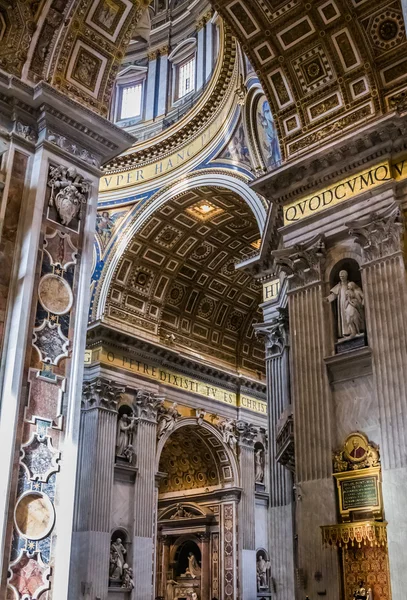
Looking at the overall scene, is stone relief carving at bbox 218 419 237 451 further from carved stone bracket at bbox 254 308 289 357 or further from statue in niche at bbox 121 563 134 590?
carved stone bracket at bbox 254 308 289 357

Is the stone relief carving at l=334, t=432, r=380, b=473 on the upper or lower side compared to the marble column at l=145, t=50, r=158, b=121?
lower

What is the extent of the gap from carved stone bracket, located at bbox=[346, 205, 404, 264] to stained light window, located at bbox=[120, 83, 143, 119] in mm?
13593

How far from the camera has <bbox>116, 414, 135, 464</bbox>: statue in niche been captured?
64.0 feet

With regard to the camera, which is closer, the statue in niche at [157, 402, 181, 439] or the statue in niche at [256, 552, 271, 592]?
the statue in niche at [157, 402, 181, 439]

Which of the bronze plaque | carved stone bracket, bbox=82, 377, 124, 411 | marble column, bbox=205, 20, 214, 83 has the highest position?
marble column, bbox=205, 20, 214, 83

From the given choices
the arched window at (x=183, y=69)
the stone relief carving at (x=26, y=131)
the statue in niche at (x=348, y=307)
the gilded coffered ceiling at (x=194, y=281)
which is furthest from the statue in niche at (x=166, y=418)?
the stone relief carving at (x=26, y=131)

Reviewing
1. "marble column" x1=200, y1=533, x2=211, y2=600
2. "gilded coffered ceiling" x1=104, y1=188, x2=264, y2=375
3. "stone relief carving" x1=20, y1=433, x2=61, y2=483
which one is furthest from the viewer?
"marble column" x1=200, y1=533, x2=211, y2=600

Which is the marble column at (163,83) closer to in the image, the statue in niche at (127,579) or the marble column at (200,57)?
the marble column at (200,57)

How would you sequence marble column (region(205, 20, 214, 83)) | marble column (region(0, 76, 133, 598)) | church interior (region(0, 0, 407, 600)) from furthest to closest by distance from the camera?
marble column (region(205, 20, 214, 83))
church interior (region(0, 0, 407, 600))
marble column (region(0, 76, 133, 598))

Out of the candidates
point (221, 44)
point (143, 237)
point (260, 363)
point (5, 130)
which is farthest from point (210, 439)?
point (5, 130)

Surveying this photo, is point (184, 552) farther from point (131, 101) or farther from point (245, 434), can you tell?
point (131, 101)

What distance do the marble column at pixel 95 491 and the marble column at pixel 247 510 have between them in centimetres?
518

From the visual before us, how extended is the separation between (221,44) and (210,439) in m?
12.2

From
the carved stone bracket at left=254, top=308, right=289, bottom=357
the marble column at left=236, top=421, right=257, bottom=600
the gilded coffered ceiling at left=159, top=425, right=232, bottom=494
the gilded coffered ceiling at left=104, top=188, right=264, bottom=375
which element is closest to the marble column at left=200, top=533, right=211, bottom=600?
the marble column at left=236, top=421, right=257, bottom=600
